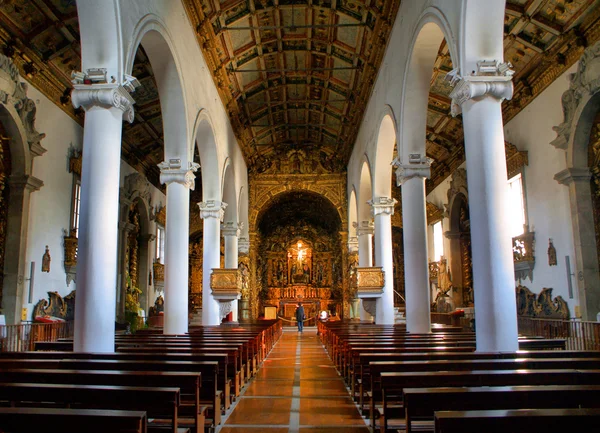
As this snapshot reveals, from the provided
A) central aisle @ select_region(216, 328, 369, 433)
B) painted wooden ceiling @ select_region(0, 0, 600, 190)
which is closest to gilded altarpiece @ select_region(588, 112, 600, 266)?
painted wooden ceiling @ select_region(0, 0, 600, 190)

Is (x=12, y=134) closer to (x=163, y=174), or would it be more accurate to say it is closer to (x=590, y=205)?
(x=163, y=174)

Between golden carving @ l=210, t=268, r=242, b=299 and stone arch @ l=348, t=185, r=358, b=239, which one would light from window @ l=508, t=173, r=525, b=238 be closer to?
golden carving @ l=210, t=268, r=242, b=299

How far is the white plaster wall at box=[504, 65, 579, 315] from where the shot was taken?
40.7ft

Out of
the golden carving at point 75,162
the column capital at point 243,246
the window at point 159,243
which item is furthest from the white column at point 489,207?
the column capital at point 243,246

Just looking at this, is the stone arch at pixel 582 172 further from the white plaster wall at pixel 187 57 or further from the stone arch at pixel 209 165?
the stone arch at pixel 209 165

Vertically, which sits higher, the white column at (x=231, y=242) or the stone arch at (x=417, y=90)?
the stone arch at (x=417, y=90)

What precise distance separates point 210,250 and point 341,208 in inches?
424

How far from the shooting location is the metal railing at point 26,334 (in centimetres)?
1048

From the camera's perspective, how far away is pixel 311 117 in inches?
938

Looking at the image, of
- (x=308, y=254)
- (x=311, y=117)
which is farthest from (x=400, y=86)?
(x=308, y=254)

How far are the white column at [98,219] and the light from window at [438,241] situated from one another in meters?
17.4

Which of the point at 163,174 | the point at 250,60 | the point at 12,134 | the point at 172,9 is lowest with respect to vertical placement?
the point at 163,174

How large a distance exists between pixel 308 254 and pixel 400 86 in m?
19.9

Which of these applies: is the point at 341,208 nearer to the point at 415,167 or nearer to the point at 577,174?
the point at 415,167
